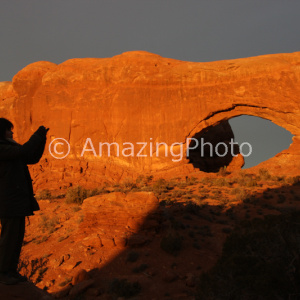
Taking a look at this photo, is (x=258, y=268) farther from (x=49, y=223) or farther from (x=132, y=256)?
(x=49, y=223)

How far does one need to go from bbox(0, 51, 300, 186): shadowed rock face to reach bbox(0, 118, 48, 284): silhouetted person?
16.6m

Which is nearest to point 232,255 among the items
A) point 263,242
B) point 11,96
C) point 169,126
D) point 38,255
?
point 263,242

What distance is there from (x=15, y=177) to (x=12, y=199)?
9.1 inches

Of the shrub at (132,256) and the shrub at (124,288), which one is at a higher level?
the shrub at (132,256)

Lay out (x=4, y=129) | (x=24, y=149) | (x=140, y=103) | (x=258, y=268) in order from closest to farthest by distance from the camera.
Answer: (x=24, y=149), (x=4, y=129), (x=258, y=268), (x=140, y=103)

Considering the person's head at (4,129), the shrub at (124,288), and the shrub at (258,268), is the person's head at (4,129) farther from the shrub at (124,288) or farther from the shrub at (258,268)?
the shrub at (124,288)

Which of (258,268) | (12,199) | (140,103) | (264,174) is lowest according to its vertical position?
(258,268)

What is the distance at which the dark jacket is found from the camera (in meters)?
2.86

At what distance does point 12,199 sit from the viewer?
9.54 ft

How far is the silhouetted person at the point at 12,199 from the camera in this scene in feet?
9.38

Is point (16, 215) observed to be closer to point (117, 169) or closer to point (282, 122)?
point (117, 169)

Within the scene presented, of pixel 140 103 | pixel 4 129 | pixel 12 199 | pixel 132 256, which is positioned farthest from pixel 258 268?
pixel 140 103

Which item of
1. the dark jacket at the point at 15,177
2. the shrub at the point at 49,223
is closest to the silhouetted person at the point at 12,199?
the dark jacket at the point at 15,177

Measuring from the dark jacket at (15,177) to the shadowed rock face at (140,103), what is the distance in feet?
54.5
